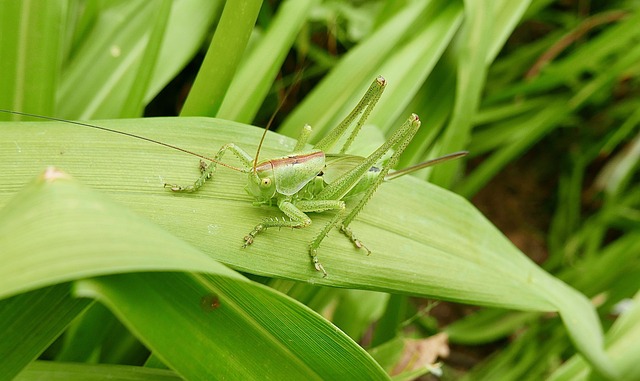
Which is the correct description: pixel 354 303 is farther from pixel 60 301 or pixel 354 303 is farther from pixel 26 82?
pixel 26 82

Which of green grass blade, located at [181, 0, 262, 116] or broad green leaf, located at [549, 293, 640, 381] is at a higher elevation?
green grass blade, located at [181, 0, 262, 116]

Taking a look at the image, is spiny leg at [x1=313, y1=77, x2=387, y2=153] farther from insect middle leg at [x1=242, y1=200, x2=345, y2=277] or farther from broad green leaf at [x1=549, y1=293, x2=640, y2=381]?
broad green leaf at [x1=549, y1=293, x2=640, y2=381]

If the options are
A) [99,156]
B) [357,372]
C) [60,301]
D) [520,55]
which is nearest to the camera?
[60,301]

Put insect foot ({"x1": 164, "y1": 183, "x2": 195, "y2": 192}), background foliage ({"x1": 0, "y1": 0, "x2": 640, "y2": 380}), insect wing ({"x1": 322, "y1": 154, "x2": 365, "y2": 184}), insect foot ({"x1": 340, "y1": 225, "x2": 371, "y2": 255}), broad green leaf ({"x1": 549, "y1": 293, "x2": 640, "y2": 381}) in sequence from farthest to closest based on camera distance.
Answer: insect wing ({"x1": 322, "y1": 154, "x2": 365, "y2": 184})
broad green leaf ({"x1": 549, "y1": 293, "x2": 640, "y2": 381})
insect foot ({"x1": 340, "y1": 225, "x2": 371, "y2": 255})
insect foot ({"x1": 164, "y1": 183, "x2": 195, "y2": 192})
background foliage ({"x1": 0, "y1": 0, "x2": 640, "y2": 380})

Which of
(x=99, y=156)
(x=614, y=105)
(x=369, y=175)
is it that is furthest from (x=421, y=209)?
(x=614, y=105)

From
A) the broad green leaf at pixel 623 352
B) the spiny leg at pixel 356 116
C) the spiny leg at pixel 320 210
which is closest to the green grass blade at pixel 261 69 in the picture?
the spiny leg at pixel 356 116

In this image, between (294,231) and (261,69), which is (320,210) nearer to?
(294,231)

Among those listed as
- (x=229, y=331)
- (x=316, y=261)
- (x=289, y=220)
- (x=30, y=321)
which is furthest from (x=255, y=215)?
(x=30, y=321)

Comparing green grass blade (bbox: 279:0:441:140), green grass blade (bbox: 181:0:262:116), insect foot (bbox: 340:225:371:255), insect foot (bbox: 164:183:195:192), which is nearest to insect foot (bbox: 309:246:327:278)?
Result: insect foot (bbox: 340:225:371:255)
